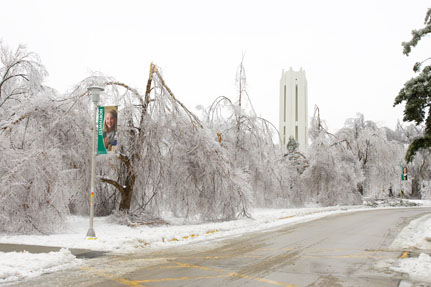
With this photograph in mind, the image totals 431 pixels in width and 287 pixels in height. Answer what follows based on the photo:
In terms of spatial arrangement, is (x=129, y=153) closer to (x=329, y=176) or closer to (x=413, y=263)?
(x=413, y=263)

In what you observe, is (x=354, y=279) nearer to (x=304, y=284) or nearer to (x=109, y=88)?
(x=304, y=284)

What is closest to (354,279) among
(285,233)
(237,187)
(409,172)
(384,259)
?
(384,259)

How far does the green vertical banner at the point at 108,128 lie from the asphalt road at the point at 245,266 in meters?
4.02

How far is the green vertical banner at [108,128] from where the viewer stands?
12.5m

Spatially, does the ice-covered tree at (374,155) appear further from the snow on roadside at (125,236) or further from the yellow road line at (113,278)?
the yellow road line at (113,278)

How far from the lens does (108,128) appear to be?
12.6 meters

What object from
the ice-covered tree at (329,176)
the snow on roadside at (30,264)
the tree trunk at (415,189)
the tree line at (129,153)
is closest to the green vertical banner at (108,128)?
the tree line at (129,153)

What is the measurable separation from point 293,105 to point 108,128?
391 ft

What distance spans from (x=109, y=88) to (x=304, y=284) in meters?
12.4

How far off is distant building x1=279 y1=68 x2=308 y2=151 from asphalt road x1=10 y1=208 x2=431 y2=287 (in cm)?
11709

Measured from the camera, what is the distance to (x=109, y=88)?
54.1ft

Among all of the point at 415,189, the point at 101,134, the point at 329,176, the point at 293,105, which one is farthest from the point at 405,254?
the point at 293,105

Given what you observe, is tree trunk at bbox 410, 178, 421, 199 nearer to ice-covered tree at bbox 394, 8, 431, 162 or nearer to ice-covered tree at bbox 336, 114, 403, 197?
ice-covered tree at bbox 336, 114, 403, 197

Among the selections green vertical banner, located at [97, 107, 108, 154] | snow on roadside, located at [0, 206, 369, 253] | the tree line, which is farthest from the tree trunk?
green vertical banner, located at [97, 107, 108, 154]
